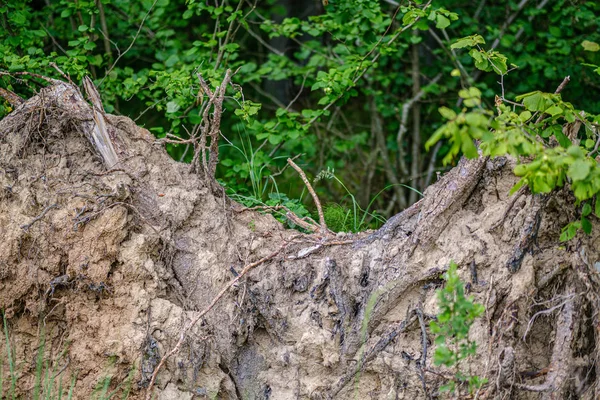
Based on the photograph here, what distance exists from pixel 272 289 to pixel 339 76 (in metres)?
1.70

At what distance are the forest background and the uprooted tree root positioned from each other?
0.39m

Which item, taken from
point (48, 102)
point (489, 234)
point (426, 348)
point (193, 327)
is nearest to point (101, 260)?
point (193, 327)

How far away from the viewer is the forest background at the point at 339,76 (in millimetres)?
3412

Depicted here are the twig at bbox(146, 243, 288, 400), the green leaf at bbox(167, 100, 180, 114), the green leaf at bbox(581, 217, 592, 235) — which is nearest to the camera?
the green leaf at bbox(581, 217, 592, 235)

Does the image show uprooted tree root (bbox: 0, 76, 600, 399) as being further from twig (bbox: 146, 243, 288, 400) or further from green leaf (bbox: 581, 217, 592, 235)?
green leaf (bbox: 581, 217, 592, 235)

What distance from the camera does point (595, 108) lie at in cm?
545

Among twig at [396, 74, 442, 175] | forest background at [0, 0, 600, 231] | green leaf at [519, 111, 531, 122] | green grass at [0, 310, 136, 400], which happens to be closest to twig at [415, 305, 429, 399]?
forest background at [0, 0, 600, 231]

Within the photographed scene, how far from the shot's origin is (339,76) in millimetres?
4059

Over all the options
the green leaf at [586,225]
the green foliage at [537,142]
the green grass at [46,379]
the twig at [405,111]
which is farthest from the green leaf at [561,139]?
the twig at [405,111]

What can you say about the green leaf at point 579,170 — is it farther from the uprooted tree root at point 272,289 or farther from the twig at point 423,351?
the twig at point 423,351

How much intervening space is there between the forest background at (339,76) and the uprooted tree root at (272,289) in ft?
1.28

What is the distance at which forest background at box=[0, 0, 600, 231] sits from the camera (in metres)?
3.41

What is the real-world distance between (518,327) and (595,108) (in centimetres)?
348

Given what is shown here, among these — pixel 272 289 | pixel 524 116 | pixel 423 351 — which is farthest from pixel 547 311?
pixel 272 289
